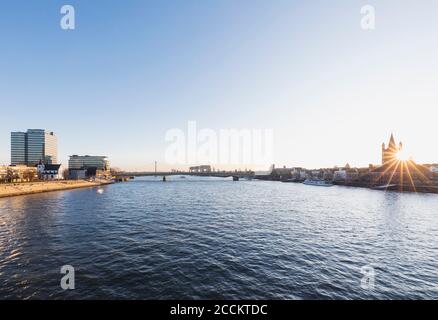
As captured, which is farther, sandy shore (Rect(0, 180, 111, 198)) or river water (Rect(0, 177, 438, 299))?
sandy shore (Rect(0, 180, 111, 198))

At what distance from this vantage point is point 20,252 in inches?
853

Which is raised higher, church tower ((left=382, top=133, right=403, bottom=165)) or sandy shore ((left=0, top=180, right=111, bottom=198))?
church tower ((left=382, top=133, right=403, bottom=165))

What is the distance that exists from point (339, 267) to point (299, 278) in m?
4.86

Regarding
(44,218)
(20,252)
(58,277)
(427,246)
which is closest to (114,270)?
(58,277)
